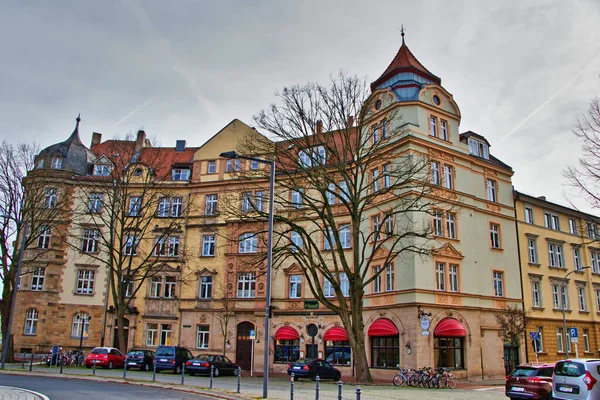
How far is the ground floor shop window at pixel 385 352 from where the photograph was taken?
31.1 meters

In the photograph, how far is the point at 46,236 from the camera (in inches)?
1654

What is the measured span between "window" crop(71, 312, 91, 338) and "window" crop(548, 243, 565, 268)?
120 feet

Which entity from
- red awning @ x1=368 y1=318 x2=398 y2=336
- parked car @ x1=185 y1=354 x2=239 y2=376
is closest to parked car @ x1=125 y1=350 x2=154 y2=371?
parked car @ x1=185 y1=354 x2=239 y2=376

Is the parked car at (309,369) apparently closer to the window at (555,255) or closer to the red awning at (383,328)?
the red awning at (383,328)

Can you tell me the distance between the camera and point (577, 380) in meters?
15.2

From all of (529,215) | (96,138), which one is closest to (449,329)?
(529,215)

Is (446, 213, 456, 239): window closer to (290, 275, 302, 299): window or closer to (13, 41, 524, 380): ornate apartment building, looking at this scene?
(13, 41, 524, 380): ornate apartment building

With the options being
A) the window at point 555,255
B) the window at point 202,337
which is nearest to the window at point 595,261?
the window at point 555,255

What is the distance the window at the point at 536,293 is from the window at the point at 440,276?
10.5 meters

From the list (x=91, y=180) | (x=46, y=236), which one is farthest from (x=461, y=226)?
(x=46, y=236)

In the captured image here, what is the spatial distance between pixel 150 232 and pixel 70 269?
6755mm

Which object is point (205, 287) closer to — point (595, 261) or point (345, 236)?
point (345, 236)

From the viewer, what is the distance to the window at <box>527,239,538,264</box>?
39156 mm

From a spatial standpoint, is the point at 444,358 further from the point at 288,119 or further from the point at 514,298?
the point at 288,119
